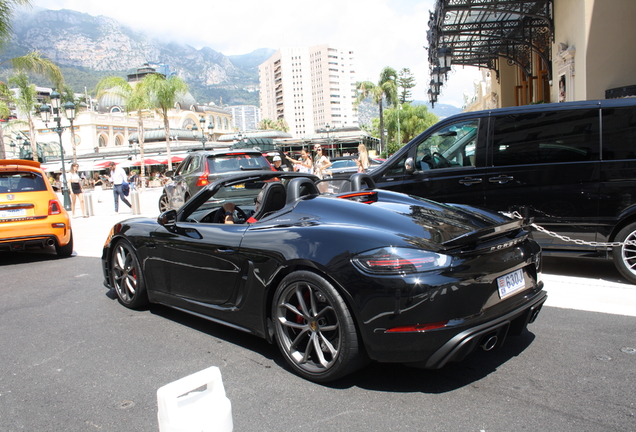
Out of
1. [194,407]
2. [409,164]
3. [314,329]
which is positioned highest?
[409,164]

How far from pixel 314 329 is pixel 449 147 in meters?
3.95

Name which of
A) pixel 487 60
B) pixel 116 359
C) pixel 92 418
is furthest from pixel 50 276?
pixel 487 60

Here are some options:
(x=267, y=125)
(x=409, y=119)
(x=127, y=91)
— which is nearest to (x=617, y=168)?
(x=127, y=91)

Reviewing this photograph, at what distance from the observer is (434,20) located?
20766 millimetres

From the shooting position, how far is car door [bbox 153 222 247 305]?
3.64 meters

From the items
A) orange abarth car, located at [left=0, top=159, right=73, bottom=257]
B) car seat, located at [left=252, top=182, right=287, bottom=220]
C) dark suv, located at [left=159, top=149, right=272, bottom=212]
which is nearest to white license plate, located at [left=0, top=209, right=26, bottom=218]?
orange abarth car, located at [left=0, top=159, right=73, bottom=257]

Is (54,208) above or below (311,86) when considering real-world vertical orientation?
below

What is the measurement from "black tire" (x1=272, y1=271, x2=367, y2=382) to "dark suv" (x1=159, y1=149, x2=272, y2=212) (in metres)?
8.02

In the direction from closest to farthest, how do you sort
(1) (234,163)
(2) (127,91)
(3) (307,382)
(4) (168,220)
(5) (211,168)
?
(3) (307,382) < (4) (168,220) < (5) (211,168) < (1) (234,163) < (2) (127,91)

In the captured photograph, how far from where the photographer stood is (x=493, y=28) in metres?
20.9

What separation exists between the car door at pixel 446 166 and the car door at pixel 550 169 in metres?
0.16

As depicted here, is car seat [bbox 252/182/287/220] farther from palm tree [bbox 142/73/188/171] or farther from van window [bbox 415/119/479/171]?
palm tree [bbox 142/73/188/171]

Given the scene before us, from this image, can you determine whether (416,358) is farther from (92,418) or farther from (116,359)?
(116,359)

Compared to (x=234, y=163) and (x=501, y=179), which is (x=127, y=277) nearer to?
(x=501, y=179)
